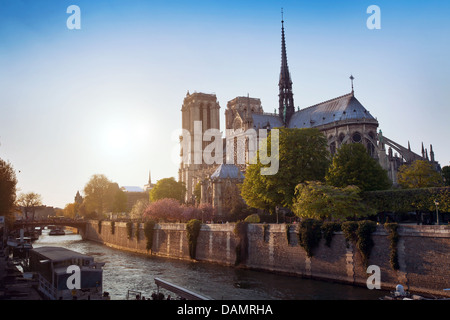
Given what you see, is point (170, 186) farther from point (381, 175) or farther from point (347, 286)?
point (347, 286)

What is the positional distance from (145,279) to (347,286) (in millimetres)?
17005

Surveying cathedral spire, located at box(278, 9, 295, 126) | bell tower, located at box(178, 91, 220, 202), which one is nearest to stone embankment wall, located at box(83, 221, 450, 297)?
cathedral spire, located at box(278, 9, 295, 126)

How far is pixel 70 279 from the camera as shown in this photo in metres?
25.4

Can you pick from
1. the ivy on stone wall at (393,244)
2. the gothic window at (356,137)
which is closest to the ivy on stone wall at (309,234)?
the ivy on stone wall at (393,244)

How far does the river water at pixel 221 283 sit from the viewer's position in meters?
28.9

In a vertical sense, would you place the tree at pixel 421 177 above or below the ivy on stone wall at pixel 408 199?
above

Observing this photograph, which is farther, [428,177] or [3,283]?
[428,177]

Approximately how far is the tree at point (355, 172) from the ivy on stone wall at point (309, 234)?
31.4ft

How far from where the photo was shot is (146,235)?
59.2 m

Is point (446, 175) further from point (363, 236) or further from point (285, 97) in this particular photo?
point (285, 97)

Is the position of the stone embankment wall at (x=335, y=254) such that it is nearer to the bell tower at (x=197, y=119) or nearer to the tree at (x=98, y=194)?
the tree at (x=98, y=194)

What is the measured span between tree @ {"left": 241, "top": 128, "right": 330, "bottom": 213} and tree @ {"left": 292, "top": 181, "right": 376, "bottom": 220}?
5.97 meters

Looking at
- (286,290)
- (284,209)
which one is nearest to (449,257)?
(286,290)

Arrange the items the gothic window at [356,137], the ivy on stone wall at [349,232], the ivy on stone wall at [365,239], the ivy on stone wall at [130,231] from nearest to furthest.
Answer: the ivy on stone wall at [365,239], the ivy on stone wall at [349,232], the ivy on stone wall at [130,231], the gothic window at [356,137]
